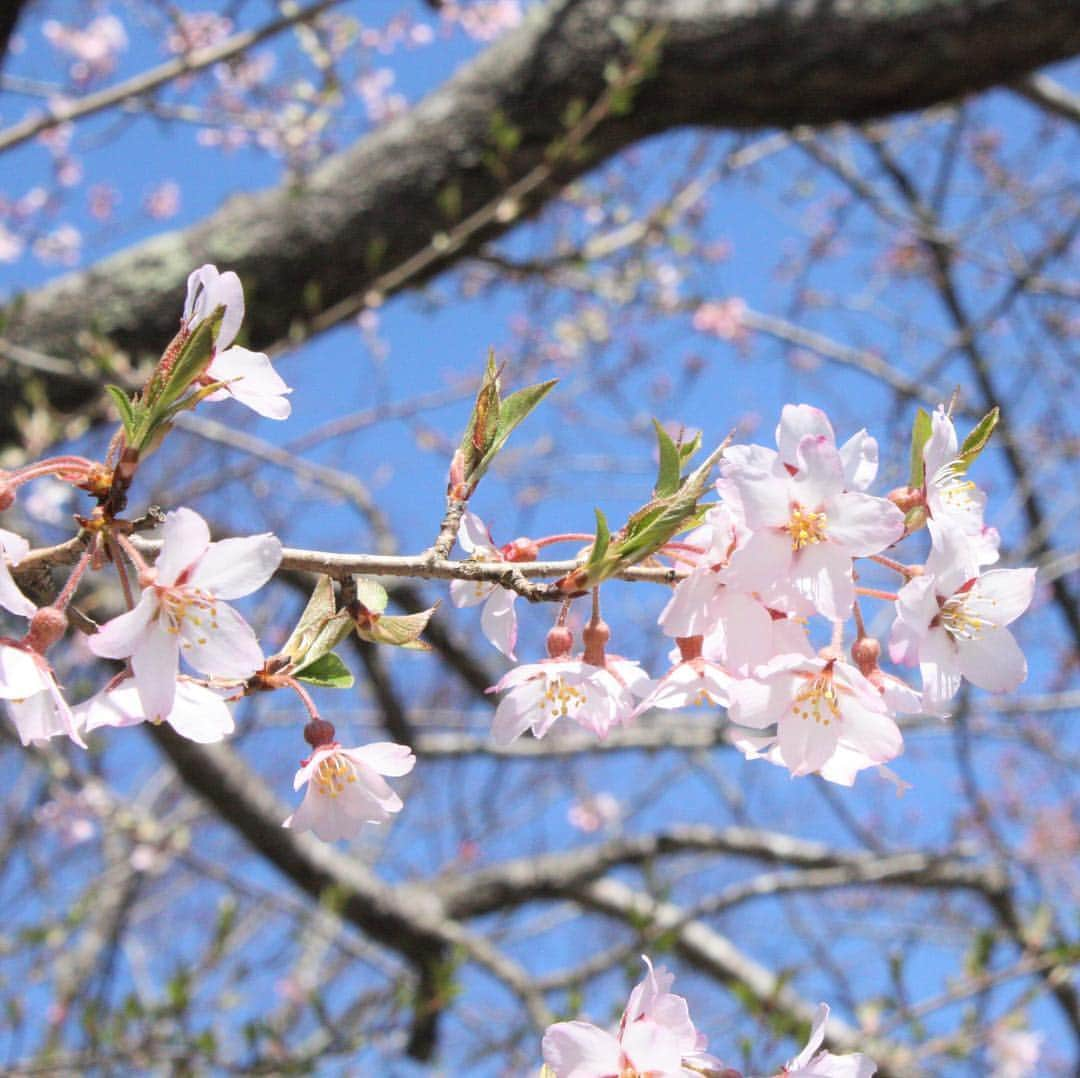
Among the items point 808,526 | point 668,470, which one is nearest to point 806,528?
point 808,526

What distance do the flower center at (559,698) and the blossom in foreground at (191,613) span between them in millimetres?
285

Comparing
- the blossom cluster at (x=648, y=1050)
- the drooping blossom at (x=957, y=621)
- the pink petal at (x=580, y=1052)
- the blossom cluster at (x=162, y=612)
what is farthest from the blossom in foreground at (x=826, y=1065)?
the blossom cluster at (x=162, y=612)

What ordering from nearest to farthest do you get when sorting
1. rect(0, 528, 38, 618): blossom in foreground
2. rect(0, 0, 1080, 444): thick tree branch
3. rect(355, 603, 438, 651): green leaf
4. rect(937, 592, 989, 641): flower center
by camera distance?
rect(0, 528, 38, 618): blossom in foreground < rect(355, 603, 438, 651): green leaf < rect(937, 592, 989, 641): flower center < rect(0, 0, 1080, 444): thick tree branch

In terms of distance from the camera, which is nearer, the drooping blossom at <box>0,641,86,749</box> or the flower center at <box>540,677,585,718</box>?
the drooping blossom at <box>0,641,86,749</box>

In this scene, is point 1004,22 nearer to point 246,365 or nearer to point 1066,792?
point 246,365

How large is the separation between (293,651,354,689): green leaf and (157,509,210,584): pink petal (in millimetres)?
121

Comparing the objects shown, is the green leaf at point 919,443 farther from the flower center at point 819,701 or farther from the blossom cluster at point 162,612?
the blossom cluster at point 162,612

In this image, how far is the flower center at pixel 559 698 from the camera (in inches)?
38.3

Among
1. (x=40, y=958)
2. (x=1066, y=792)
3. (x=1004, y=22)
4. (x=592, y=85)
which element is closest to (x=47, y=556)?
(x=592, y=85)

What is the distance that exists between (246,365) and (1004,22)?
9.16 ft

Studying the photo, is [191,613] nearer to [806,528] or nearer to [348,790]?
[348,790]

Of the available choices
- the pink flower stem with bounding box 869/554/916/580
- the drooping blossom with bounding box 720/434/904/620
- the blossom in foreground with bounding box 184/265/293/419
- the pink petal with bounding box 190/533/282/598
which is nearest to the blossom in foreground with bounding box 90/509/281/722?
the pink petal with bounding box 190/533/282/598

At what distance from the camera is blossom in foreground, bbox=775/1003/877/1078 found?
33.5 inches

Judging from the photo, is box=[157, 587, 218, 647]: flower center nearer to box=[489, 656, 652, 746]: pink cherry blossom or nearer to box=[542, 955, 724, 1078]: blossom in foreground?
box=[489, 656, 652, 746]: pink cherry blossom
